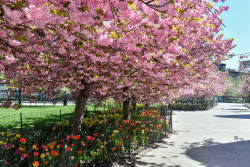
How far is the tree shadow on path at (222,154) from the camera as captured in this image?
6.41 metres

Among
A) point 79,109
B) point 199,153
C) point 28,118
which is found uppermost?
point 79,109

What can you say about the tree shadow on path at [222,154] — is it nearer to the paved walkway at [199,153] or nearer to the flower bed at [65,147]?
the paved walkway at [199,153]

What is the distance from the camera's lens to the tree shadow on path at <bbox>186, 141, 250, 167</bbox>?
6.41m

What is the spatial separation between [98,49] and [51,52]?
166cm

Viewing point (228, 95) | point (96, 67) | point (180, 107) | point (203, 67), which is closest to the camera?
point (96, 67)

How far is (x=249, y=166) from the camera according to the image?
6148mm

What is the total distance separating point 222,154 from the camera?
24.3ft

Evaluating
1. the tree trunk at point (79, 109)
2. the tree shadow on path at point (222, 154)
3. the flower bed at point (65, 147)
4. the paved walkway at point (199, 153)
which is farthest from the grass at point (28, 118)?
the tree shadow on path at point (222, 154)

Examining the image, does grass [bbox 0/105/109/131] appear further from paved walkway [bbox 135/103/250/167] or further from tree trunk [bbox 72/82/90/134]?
paved walkway [bbox 135/103/250/167]

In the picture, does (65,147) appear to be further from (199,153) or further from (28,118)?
(28,118)

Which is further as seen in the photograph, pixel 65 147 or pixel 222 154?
pixel 222 154

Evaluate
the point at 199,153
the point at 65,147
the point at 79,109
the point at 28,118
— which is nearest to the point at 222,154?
the point at 199,153

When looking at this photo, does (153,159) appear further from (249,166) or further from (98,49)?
(98,49)

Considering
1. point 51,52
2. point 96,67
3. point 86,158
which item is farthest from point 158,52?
Answer: point 86,158
